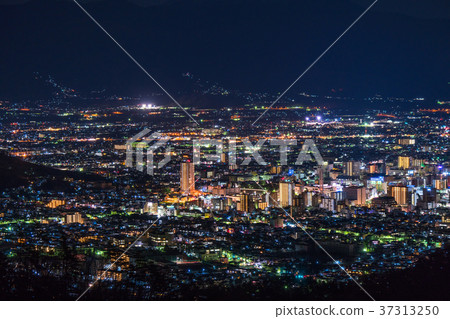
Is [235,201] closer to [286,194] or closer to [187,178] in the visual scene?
[286,194]

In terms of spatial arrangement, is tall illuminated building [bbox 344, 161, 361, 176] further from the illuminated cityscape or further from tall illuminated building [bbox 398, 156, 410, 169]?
tall illuminated building [bbox 398, 156, 410, 169]

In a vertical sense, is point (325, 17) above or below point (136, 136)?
above

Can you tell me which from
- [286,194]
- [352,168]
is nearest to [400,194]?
[286,194]

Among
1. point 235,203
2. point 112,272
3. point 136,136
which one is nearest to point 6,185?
point 235,203

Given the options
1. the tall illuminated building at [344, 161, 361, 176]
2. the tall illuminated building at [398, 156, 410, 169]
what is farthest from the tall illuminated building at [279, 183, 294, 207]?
the tall illuminated building at [398, 156, 410, 169]

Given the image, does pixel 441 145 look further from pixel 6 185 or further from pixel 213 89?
pixel 6 185

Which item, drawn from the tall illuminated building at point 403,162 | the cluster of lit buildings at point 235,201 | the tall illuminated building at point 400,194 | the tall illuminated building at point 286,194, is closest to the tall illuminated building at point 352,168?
the cluster of lit buildings at point 235,201
